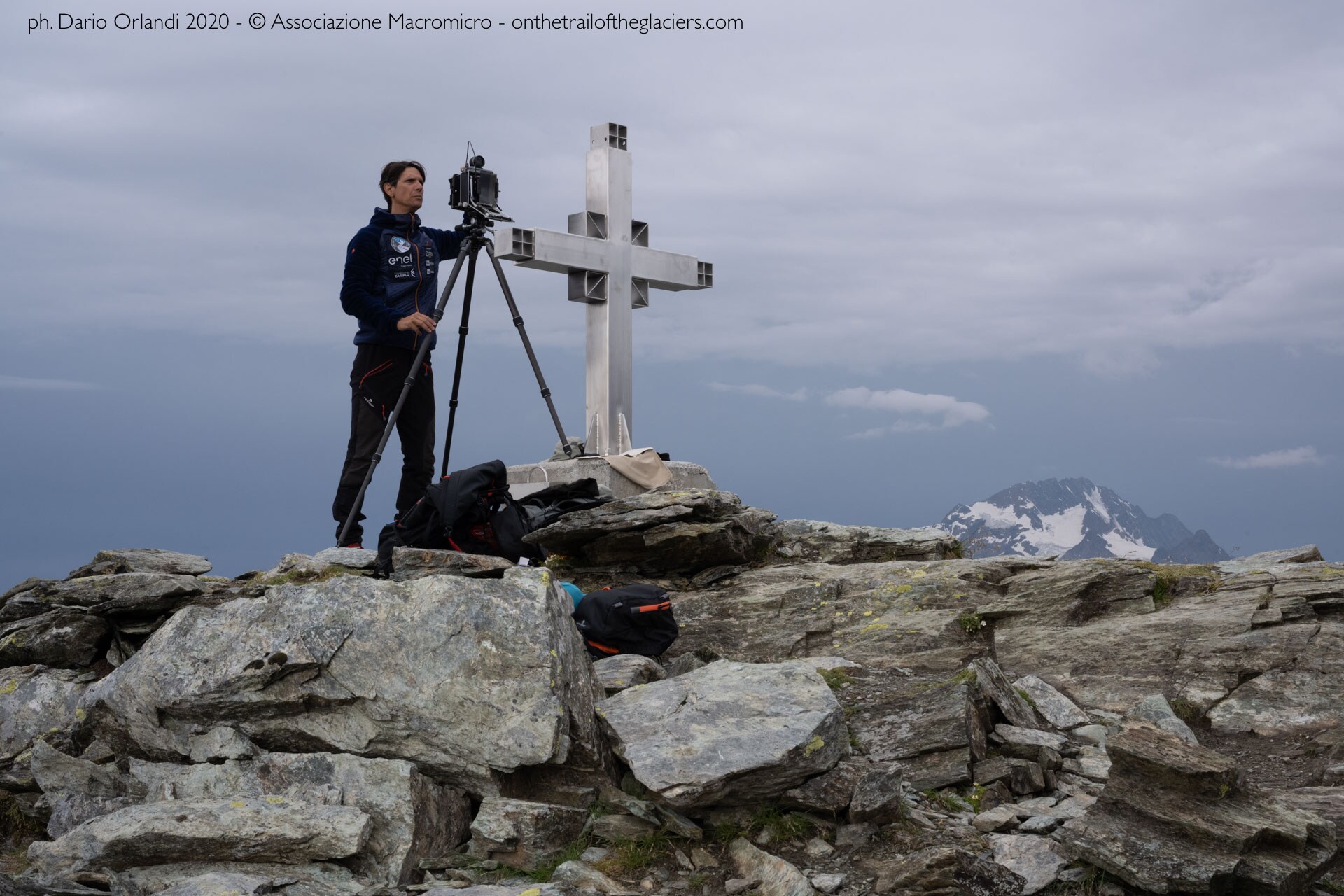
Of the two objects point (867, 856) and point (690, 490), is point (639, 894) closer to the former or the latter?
point (867, 856)

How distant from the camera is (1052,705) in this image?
7922 mm

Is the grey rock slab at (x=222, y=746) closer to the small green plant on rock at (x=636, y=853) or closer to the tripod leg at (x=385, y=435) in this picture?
the small green plant on rock at (x=636, y=853)

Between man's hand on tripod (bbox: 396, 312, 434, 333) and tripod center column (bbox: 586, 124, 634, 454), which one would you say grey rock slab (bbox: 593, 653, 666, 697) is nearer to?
man's hand on tripod (bbox: 396, 312, 434, 333)

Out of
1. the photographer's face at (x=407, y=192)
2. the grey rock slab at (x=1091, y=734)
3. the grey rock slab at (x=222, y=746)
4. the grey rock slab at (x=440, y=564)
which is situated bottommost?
the grey rock slab at (x=1091, y=734)

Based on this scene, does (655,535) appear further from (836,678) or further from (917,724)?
(917,724)

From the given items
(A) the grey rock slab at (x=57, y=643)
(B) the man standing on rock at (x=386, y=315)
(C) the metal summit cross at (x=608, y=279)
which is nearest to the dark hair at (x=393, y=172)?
(B) the man standing on rock at (x=386, y=315)

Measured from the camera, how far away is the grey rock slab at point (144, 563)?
36.8 ft

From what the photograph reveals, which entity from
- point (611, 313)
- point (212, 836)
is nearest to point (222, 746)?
point (212, 836)

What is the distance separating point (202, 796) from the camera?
6.50 meters

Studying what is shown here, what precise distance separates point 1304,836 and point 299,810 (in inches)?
204

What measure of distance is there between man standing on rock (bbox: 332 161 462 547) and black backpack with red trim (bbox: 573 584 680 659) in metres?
3.90

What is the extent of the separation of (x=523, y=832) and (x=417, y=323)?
6640 mm

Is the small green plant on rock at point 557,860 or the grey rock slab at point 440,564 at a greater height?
the grey rock slab at point 440,564

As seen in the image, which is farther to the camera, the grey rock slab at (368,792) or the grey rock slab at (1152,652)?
the grey rock slab at (1152,652)
